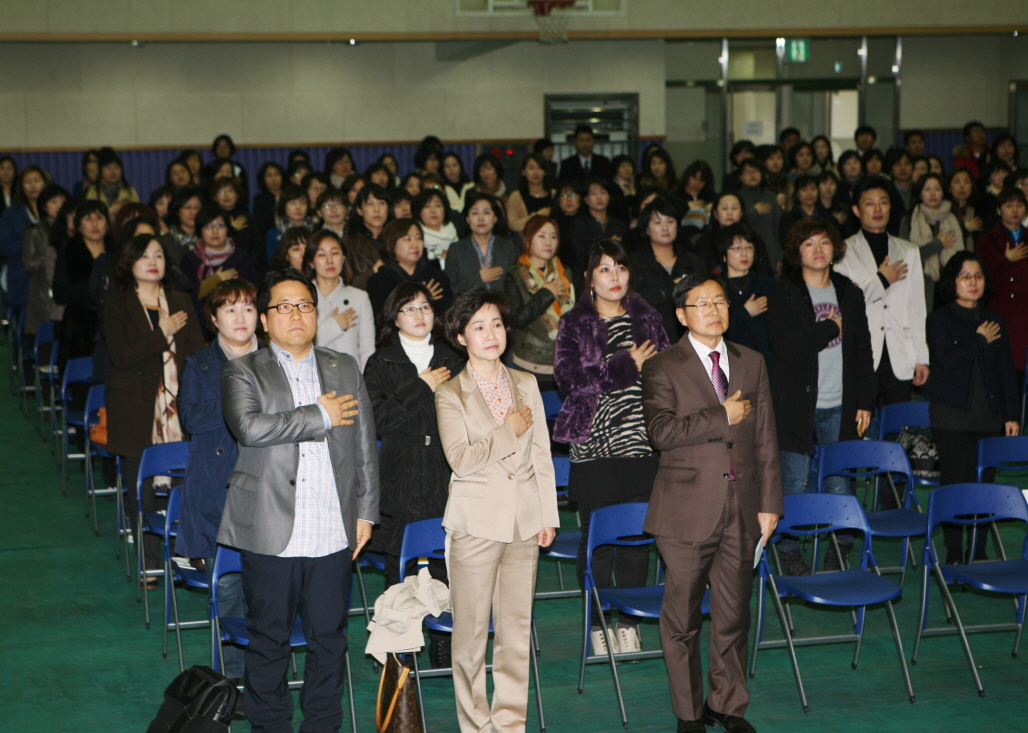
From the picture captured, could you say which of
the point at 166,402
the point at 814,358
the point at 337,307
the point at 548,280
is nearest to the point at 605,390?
the point at 814,358

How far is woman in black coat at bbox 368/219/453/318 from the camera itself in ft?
20.2

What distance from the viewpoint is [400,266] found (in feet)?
20.3

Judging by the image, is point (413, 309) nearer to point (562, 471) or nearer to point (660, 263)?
point (562, 471)

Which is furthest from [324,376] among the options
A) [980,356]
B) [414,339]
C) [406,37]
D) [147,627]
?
[406,37]

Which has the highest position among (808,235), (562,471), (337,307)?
(808,235)

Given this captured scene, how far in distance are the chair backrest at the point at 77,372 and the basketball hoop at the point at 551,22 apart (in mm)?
7240

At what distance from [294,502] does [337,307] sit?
233 centimetres

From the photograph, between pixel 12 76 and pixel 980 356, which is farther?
pixel 12 76

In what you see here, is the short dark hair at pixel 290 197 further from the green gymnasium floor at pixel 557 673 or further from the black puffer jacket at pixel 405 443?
the black puffer jacket at pixel 405 443

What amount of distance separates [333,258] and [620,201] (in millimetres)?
4275

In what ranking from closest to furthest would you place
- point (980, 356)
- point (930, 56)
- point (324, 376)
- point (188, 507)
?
point (324, 376) → point (188, 507) → point (980, 356) → point (930, 56)

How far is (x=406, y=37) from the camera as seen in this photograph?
39.9 feet

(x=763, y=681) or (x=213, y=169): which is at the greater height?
(x=213, y=169)

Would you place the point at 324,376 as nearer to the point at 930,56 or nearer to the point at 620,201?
the point at 620,201
